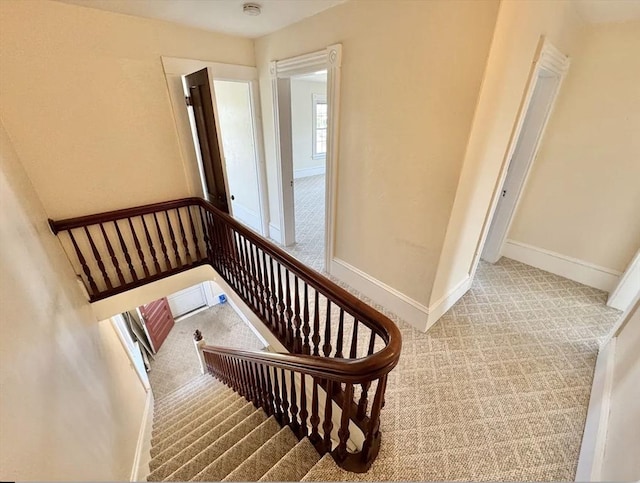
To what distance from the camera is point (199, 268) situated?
9.63 ft

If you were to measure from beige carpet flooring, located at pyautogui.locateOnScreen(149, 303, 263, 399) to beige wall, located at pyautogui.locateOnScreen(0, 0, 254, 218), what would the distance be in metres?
3.16

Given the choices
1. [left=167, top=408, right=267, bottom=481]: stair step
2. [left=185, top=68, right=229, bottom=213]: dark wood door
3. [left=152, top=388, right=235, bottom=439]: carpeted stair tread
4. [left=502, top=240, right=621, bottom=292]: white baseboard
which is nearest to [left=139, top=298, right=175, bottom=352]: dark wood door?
[left=152, top=388, right=235, bottom=439]: carpeted stair tread

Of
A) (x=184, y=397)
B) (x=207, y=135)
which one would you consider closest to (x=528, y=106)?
(x=207, y=135)

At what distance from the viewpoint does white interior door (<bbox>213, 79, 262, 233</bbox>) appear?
3.14 metres

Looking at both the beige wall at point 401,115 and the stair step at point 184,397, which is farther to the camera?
the stair step at point 184,397

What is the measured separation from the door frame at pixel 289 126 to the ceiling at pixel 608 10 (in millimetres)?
1785

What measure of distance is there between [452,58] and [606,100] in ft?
6.55

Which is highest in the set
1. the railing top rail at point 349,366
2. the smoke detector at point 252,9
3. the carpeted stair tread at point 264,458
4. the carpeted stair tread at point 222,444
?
the smoke detector at point 252,9

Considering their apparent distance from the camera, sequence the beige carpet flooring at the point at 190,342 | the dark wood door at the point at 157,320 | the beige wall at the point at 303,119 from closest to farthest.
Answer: the beige carpet flooring at the point at 190,342 → the dark wood door at the point at 157,320 → the beige wall at the point at 303,119

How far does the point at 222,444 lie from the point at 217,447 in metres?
0.03

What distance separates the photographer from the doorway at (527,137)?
183 centimetres

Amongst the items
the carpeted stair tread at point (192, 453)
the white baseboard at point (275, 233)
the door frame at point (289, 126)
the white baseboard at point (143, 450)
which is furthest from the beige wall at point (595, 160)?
the white baseboard at point (143, 450)

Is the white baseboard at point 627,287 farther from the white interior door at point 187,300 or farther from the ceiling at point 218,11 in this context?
the white interior door at point 187,300

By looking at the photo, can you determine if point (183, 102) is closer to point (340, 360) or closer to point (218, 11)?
point (218, 11)
